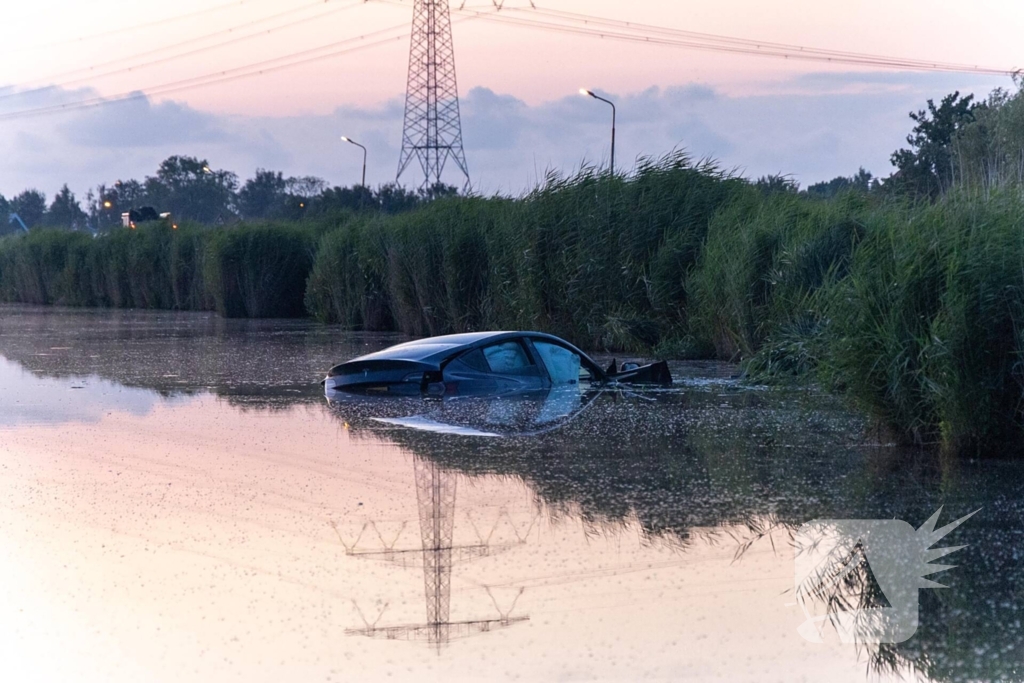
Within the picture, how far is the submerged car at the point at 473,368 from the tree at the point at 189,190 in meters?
105

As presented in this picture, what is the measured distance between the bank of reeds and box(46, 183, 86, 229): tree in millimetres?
106261

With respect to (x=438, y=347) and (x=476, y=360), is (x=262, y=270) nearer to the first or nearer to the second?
(x=438, y=347)

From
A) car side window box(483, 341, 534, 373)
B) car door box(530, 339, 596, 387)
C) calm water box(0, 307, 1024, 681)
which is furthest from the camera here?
car door box(530, 339, 596, 387)

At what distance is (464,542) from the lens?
7047 millimetres

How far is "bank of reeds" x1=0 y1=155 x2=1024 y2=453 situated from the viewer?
10234mm

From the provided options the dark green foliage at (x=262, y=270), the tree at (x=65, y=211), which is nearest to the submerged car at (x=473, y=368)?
the dark green foliage at (x=262, y=270)

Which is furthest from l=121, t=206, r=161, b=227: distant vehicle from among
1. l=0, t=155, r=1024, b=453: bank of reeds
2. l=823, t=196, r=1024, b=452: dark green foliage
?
l=823, t=196, r=1024, b=452: dark green foliage

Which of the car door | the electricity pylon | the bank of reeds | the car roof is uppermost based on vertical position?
the bank of reeds

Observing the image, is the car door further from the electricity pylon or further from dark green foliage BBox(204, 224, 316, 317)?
dark green foliage BBox(204, 224, 316, 317)

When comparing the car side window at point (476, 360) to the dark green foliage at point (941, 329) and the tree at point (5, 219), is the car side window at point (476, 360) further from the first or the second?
the tree at point (5, 219)

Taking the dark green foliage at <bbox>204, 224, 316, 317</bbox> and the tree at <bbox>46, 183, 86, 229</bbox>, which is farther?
the tree at <bbox>46, 183, 86, 229</bbox>

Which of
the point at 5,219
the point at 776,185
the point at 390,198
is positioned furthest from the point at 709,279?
the point at 5,219

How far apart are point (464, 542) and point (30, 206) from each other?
15191 centimetres

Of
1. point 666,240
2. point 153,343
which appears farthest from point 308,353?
point 666,240
